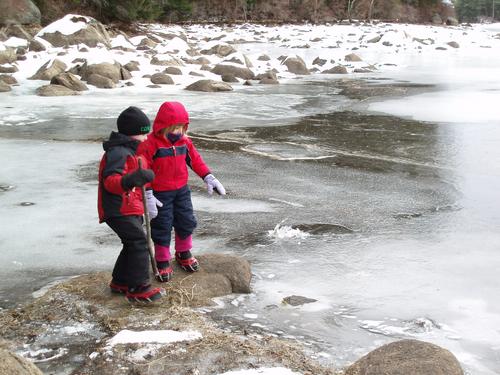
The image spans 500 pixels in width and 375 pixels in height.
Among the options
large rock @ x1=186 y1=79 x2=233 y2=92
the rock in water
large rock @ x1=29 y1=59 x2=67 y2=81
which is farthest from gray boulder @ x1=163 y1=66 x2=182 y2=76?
the rock in water

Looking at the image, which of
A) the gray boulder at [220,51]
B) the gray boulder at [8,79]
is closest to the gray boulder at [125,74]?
the gray boulder at [8,79]

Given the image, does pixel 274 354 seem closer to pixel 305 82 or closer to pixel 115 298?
pixel 115 298

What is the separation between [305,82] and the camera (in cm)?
2030

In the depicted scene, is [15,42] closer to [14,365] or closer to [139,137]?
[139,137]

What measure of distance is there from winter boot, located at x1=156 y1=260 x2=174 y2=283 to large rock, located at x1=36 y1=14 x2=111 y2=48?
66.2 ft

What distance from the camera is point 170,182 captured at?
14.1 feet

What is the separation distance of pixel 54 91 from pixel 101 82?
6.70ft

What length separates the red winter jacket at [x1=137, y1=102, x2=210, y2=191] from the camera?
4.19 metres

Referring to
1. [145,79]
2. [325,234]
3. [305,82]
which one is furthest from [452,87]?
[325,234]

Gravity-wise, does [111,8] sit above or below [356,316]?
above

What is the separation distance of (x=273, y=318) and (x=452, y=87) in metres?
15.4

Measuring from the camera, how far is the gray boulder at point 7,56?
64.7 feet

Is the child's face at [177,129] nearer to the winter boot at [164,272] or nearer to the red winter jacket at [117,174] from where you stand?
the red winter jacket at [117,174]

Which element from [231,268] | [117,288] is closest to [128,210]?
[117,288]
